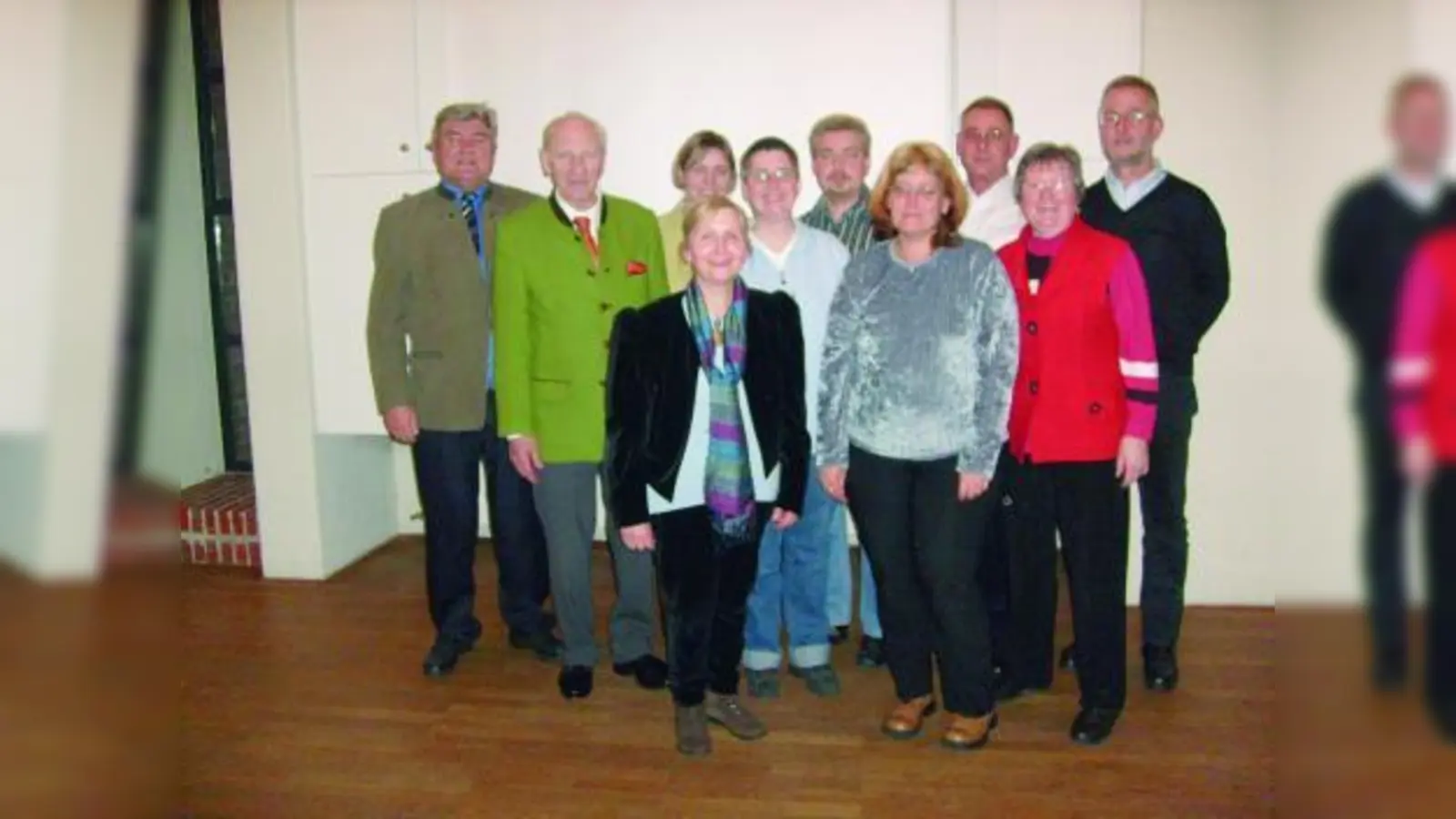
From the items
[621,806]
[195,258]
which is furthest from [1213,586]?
[195,258]

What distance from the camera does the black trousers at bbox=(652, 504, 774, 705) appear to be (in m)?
2.54

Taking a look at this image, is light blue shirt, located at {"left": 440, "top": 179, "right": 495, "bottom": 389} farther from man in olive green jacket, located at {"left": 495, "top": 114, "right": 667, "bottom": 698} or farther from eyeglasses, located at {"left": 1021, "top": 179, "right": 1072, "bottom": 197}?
eyeglasses, located at {"left": 1021, "top": 179, "right": 1072, "bottom": 197}

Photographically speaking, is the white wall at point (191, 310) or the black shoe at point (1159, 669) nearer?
the black shoe at point (1159, 669)

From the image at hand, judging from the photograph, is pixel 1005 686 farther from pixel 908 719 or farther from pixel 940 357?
pixel 940 357

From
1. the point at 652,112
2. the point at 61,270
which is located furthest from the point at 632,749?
the point at 652,112

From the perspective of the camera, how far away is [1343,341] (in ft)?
2.98

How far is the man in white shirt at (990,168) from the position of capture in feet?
9.98

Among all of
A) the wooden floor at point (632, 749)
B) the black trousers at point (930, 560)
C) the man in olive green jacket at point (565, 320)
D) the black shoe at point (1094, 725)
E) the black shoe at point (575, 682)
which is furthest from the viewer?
the black shoe at point (575, 682)

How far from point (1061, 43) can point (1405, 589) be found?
3.09m

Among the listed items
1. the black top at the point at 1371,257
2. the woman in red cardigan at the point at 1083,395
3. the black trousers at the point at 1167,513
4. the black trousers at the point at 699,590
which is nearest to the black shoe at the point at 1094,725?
the woman in red cardigan at the point at 1083,395

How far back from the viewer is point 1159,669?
2.94 m

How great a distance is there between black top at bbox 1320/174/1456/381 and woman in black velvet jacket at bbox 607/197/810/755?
5.47 feet

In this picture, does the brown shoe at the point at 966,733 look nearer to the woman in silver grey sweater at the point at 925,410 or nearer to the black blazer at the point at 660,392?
the woman in silver grey sweater at the point at 925,410

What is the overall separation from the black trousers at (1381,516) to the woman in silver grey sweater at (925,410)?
1.48 m
